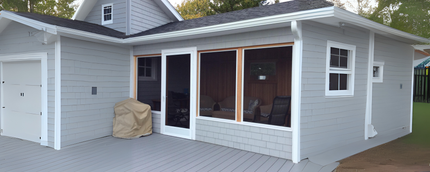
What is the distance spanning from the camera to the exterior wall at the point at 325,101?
13.7 feet

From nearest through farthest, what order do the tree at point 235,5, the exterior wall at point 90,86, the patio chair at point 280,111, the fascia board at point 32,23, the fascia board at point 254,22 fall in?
1. the fascia board at point 254,22
2. the fascia board at point 32,23
3. the patio chair at point 280,111
4. the exterior wall at point 90,86
5. the tree at point 235,5

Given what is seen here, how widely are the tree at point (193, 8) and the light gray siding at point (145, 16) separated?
11.1 metres

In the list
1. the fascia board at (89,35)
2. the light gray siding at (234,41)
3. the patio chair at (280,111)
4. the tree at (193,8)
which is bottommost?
the patio chair at (280,111)

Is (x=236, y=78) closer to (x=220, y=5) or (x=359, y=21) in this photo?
(x=359, y=21)

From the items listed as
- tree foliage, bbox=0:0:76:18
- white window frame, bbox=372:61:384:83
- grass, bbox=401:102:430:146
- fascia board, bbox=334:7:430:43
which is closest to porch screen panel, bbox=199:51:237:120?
white window frame, bbox=372:61:384:83

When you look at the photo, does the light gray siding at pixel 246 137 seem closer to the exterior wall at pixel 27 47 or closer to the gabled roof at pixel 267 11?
the gabled roof at pixel 267 11

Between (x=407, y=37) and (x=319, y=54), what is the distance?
264cm

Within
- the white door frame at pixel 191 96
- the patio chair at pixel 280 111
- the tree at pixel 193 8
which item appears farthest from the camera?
the tree at pixel 193 8

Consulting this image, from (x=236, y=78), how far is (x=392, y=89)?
3.71 metres

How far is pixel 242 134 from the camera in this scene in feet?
15.5

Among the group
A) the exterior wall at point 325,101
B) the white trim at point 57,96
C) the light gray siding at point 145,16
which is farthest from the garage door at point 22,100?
the exterior wall at point 325,101

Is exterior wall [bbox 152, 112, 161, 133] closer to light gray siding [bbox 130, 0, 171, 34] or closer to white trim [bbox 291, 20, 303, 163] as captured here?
light gray siding [bbox 130, 0, 171, 34]

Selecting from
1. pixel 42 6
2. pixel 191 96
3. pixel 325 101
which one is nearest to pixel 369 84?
pixel 325 101

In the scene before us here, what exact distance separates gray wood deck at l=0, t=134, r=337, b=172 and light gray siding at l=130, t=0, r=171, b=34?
325 cm
